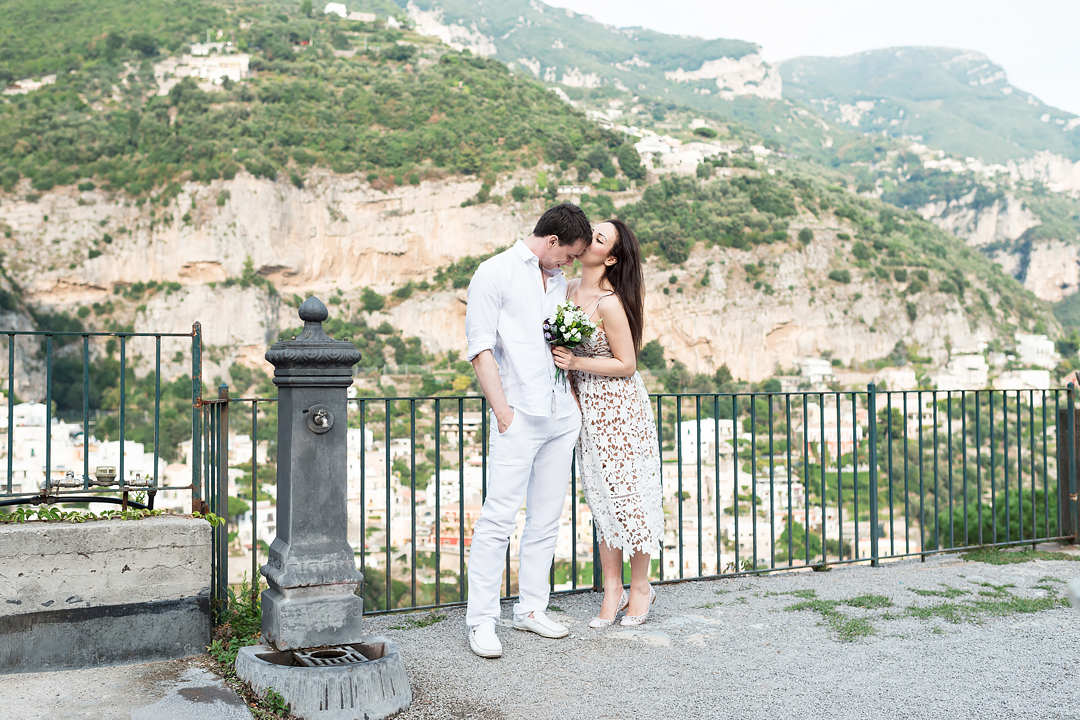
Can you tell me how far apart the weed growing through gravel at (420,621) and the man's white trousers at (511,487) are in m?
0.46

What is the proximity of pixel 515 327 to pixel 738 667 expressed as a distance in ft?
4.92

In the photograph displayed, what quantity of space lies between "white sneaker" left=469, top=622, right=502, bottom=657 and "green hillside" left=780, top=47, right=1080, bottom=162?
152848 mm

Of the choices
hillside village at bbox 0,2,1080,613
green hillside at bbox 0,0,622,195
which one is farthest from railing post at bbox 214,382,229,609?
green hillside at bbox 0,0,622,195

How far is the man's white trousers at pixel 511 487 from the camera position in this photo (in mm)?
3240

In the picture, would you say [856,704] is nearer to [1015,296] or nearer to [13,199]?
[13,199]

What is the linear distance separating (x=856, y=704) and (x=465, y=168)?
61.1 m

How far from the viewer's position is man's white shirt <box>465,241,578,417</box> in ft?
10.5

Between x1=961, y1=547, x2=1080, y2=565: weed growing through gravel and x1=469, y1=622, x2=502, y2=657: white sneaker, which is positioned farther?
x1=961, y1=547, x2=1080, y2=565: weed growing through gravel

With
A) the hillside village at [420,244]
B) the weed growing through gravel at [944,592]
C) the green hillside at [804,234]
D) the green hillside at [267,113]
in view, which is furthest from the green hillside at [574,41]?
the weed growing through gravel at [944,592]

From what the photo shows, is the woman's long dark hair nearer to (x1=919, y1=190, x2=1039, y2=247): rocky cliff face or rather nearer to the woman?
the woman

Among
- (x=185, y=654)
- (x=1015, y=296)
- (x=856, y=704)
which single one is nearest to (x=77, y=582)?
(x=185, y=654)

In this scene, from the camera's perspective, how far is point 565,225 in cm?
327

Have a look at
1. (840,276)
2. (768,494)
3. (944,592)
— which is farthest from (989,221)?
(944,592)

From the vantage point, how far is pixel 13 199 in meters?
51.0
